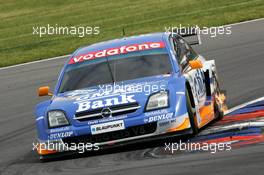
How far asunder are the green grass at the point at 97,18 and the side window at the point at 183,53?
34.0 ft

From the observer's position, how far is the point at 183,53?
11.2m

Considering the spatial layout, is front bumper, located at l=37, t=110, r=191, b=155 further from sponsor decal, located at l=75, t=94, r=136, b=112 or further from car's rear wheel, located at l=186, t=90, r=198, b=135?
sponsor decal, located at l=75, t=94, r=136, b=112

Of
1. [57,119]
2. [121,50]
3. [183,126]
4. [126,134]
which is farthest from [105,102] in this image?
[121,50]

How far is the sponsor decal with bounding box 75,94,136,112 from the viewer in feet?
A: 30.6

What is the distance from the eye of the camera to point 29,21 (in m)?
31.5

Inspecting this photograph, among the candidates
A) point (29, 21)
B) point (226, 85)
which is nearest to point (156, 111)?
point (226, 85)

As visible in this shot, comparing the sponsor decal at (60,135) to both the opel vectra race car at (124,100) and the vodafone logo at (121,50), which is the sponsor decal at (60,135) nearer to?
the opel vectra race car at (124,100)

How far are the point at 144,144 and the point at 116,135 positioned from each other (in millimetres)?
509

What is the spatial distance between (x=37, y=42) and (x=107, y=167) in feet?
56.3

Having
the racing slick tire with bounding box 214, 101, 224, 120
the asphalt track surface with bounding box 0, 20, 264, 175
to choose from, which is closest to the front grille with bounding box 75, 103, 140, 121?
the asphalt track surface with bounding box 0, 20, 264, 175

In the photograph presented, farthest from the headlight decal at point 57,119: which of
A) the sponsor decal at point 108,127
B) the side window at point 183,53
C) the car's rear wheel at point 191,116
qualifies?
the side window at point 183,53

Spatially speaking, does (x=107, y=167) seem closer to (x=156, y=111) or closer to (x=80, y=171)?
(x=80, y=171)

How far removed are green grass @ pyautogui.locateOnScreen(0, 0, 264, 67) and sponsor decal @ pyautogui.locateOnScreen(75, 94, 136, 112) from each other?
1233cm

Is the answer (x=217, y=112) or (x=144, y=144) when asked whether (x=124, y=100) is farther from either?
(x=217, y=112)
